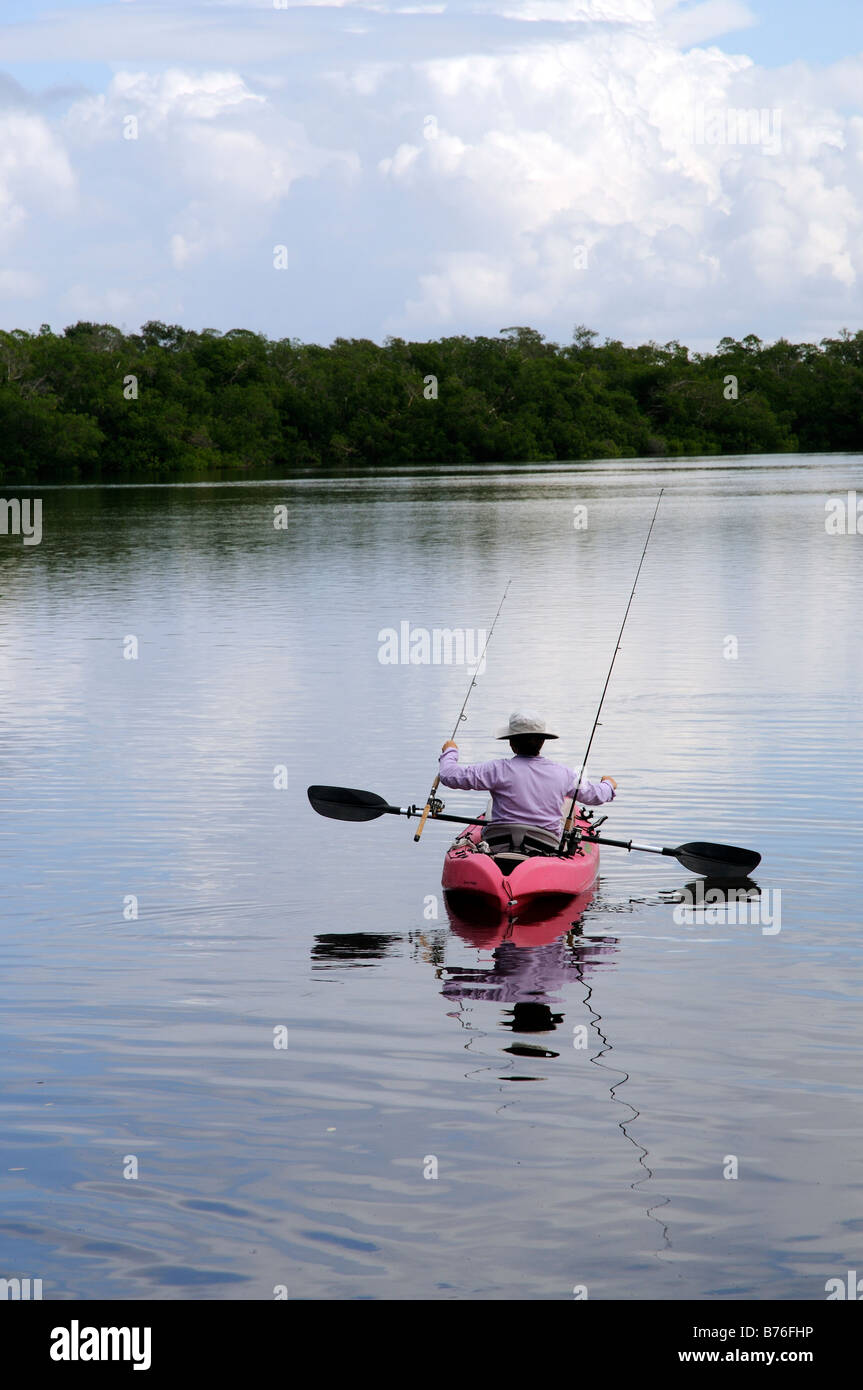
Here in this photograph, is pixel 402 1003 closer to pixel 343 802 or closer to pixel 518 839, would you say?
pixel 518 839

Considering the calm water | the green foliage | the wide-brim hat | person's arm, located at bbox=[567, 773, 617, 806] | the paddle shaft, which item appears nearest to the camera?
the calm water

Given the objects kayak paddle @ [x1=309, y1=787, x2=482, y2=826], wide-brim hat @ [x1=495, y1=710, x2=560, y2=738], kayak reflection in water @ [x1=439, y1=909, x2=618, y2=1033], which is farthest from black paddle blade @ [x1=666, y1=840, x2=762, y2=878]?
kayak paddle @ [x1=309, y1=787, x2=482, y2=826]

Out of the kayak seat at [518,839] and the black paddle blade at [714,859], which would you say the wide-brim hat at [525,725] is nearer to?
the kayak seat at [518,839]

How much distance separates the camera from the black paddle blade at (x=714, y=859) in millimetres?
12930

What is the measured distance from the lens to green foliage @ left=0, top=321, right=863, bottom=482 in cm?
13412

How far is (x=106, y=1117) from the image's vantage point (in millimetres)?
8625

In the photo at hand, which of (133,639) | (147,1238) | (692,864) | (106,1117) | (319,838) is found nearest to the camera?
(147,1238)

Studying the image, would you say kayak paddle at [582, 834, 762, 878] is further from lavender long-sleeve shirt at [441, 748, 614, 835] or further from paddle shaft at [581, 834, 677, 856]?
lavender long-sleeve shirt at [441, 748, 614, 835]

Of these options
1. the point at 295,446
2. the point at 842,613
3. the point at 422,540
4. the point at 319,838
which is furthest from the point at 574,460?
the point at 319,838

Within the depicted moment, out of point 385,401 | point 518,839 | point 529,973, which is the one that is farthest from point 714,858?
point 385,401

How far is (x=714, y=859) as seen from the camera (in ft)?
42.7
